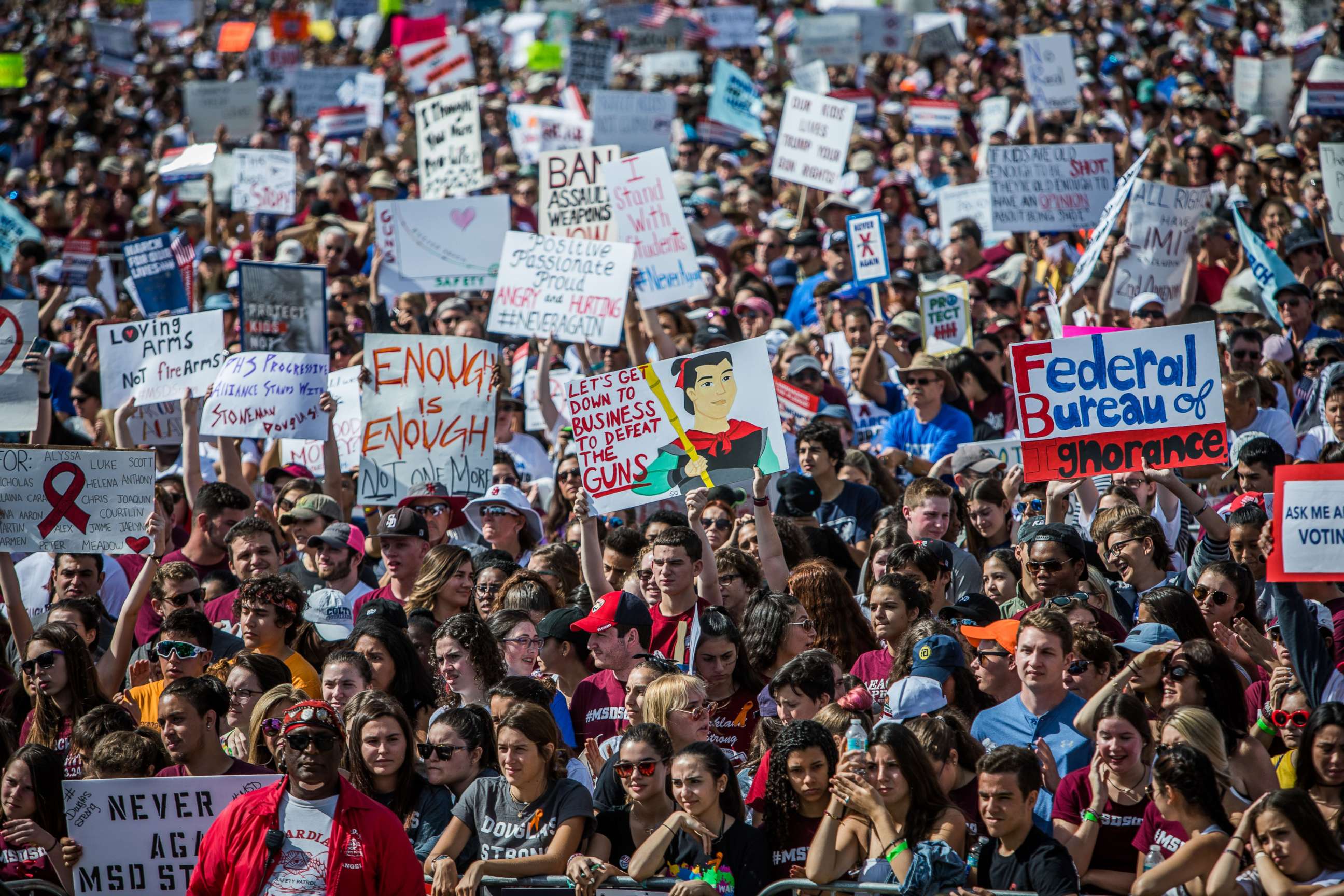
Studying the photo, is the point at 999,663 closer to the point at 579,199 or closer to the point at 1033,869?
the point at 1033,869

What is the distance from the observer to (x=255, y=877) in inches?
238

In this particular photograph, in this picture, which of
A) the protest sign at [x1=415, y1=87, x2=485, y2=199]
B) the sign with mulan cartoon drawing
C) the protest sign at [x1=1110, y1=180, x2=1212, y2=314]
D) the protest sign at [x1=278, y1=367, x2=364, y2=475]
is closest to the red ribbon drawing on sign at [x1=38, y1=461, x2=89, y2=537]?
the protest sign at [x1=278, y1=367, x2=364, y2=475]

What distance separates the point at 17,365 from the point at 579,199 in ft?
16.1

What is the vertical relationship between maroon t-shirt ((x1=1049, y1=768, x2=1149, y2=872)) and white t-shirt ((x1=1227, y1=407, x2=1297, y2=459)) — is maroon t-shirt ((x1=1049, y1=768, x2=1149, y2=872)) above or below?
above

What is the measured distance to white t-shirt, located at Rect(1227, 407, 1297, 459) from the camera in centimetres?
1038

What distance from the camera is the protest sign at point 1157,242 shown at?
41.8 ft

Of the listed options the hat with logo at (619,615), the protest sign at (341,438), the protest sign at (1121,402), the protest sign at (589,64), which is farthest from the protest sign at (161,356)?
the protest sign at (589,64)

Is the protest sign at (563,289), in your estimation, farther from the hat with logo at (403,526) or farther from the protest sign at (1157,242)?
the protest sign at (1157,242)

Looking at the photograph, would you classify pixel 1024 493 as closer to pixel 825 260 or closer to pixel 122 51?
pixel 825 260

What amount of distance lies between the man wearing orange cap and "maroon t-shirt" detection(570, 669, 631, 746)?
61.3 inches

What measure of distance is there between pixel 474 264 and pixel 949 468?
5976 mm

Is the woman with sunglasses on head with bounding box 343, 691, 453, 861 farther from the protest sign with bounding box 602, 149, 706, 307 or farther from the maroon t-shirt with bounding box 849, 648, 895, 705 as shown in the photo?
the protest sign with bounding box 602, 149, 706, 307

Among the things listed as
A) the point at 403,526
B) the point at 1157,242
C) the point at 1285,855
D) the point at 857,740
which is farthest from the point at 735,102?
the point at 1285,855

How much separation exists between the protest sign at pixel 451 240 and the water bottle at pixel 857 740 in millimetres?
9476
